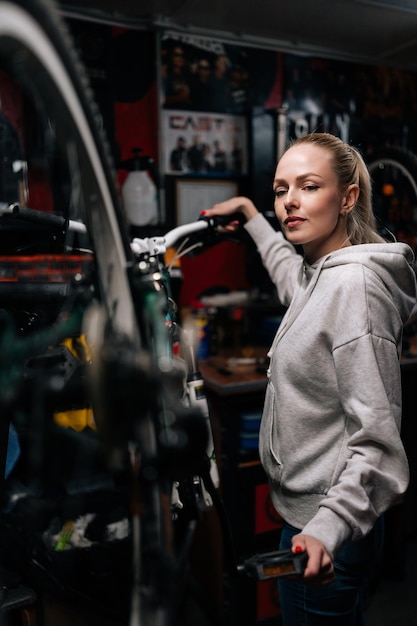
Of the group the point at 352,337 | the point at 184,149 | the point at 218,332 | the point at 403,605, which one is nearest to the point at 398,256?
the point at 352,337

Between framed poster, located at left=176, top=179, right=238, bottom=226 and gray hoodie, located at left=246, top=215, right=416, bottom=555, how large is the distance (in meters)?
1.61

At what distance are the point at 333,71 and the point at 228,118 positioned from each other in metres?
0.78

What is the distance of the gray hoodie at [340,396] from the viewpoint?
0.76 m

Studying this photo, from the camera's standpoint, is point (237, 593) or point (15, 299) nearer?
point (15, 299)

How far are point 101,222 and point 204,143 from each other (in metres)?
2.24

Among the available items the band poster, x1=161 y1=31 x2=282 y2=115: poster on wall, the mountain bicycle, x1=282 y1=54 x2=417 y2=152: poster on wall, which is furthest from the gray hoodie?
x1=282 y1=54 x2=417 y2=152: poster on wall

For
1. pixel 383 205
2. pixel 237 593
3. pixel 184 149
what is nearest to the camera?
pixel 237 593

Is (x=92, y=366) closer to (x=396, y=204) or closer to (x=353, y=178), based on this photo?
(x=353, y=178)

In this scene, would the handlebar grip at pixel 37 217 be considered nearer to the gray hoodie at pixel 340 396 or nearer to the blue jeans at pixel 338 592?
the gray hoodie at pixel 340 396

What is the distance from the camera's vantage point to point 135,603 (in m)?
0.50

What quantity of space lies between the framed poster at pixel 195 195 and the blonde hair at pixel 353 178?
1626mm

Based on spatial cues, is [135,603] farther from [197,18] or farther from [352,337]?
[197,18]

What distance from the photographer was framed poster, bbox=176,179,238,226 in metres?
2.57

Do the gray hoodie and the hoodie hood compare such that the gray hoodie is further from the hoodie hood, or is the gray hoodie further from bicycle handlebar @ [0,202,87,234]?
bicycle handlebar @ [0,202,87,234]
